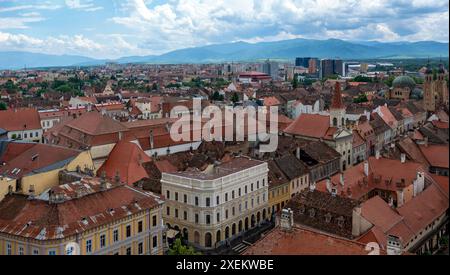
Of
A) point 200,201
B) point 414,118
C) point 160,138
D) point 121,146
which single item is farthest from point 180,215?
point 414,118

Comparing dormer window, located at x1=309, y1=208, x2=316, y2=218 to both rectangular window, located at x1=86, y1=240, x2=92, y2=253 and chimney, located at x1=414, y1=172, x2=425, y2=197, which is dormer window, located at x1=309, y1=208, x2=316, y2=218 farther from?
rectangular window, located at x1=86, y1=240, x2=92, y2=253

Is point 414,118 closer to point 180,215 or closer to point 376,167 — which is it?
point 376,167

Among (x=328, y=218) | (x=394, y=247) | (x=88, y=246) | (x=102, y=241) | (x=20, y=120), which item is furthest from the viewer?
(x=20, y=120)

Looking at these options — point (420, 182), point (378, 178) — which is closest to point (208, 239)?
point (378, 178)

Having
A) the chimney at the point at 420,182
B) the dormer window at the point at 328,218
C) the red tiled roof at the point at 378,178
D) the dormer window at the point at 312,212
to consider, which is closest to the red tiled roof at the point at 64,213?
the dormer window at the point at 312,212

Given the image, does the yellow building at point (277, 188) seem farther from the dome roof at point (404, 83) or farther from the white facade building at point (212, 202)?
the dome roof at point (404, 83)

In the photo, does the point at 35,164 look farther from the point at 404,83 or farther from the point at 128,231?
the point at 404,83
